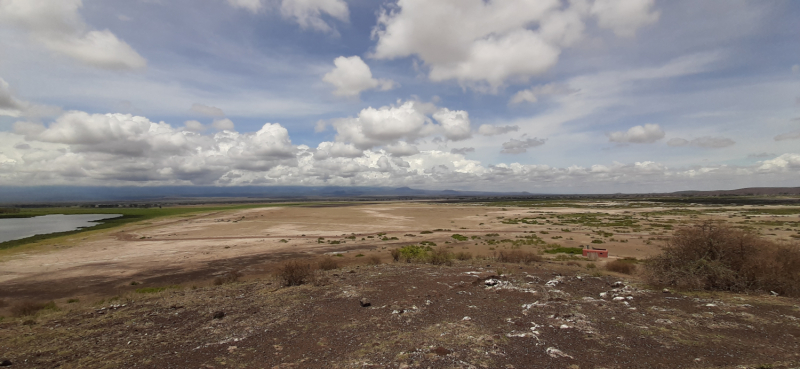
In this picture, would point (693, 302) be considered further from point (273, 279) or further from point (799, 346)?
point (273, 279)

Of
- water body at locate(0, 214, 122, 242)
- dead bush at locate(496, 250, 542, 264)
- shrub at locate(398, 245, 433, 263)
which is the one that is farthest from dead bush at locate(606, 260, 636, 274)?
water body at locate(0, 214, 122, 242)

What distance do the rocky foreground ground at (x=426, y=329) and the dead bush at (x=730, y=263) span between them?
104cm

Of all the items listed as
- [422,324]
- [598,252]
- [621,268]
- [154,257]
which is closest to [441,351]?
[422,324]

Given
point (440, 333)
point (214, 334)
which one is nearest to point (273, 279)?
point (214, 334)

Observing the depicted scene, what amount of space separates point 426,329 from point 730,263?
14474mm

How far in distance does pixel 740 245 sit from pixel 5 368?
27.6 meters

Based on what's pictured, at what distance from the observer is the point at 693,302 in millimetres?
13016

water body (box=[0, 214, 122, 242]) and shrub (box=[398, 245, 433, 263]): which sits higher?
shrub (box=[398, 245, 433, 263])

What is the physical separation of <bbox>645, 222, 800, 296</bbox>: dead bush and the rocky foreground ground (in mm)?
1041

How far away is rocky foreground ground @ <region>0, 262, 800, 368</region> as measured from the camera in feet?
30.2

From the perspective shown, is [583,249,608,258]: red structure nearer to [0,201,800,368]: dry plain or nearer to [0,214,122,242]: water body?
[0,201,800,368]: dry plain

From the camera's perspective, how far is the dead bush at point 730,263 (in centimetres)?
1386

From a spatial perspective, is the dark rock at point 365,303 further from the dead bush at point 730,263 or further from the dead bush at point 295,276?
the dead bush at point 730,263

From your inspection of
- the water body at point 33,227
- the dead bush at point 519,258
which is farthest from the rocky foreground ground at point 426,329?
the water body at point 33,227
